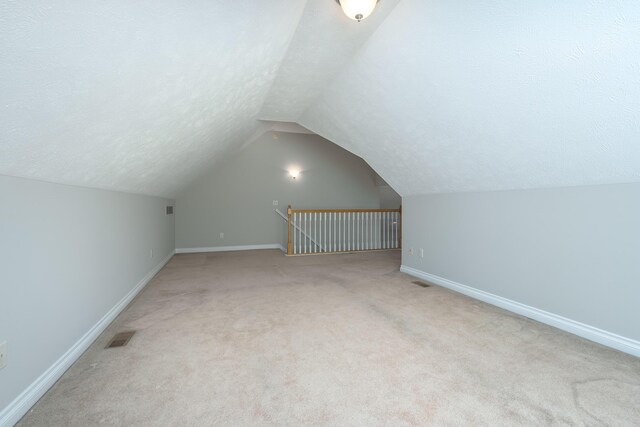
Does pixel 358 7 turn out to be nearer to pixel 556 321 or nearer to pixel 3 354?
pixel 3 354

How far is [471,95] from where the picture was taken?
218cm

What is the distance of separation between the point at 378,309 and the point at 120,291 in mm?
2538

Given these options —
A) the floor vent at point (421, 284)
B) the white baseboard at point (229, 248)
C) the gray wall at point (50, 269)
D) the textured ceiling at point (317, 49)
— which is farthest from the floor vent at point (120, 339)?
the white baseboard at point (229, 248)

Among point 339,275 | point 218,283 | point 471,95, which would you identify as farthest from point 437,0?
point 218,283

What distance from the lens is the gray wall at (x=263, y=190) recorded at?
6.49 metres

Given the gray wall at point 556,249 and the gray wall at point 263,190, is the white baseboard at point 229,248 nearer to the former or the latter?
the gray wall at point 263,190

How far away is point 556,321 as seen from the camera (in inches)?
94.7

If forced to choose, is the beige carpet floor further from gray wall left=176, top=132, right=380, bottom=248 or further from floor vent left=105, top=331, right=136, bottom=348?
gray wall left=176, top=132, right=380, bottom=248

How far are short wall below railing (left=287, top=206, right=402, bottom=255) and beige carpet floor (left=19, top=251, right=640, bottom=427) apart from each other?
357cm

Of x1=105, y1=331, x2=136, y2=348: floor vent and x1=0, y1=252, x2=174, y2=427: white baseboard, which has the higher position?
x1=0, y1=252, x2=174, y2=427: white baseboard

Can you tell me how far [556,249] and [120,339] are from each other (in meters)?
3.55

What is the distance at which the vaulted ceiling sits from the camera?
3.90 ft

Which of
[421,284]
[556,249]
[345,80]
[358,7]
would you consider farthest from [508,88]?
[421,284]

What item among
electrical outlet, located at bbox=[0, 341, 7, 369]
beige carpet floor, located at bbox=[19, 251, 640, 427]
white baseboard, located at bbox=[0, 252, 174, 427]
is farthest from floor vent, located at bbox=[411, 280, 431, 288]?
electrical outlet, located at bbox=[0, 341, 7, 369]
